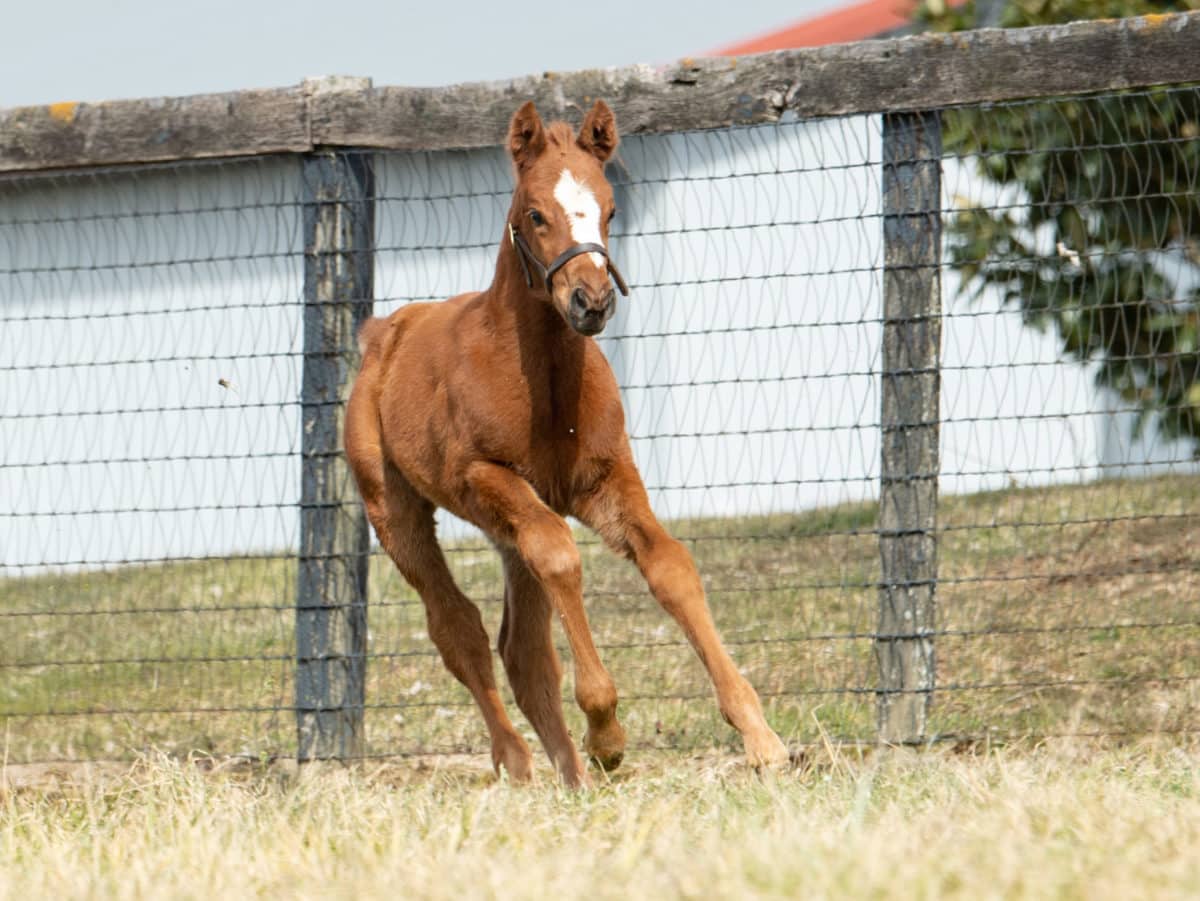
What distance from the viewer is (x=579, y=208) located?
4406mm

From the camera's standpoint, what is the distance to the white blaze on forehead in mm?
4363

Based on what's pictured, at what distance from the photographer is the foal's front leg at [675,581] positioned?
4.26 metres

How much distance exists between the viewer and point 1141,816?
3.33 m

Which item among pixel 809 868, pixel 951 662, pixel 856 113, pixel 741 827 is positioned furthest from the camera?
pixel 951 662

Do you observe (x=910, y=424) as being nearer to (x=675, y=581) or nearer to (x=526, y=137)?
(x=675, y=581)

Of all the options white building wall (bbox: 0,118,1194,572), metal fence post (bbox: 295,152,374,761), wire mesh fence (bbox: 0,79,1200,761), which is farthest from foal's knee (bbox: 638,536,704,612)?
white building wall (bbox: 0,118,1194,572)

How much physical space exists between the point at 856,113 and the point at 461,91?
1345 mm

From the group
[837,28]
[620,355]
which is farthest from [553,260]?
[837,28]

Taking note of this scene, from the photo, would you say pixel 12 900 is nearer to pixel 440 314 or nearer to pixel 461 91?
pixel 440 314

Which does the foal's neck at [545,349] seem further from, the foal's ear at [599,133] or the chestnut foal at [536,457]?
the foal's ear at [599,133]

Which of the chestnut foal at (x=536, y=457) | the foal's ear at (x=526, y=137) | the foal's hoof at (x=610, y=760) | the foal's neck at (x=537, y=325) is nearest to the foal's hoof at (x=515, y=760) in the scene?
the chestnut foal at (x=536, y=457)

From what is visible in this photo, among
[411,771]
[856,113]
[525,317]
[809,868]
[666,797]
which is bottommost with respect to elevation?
[411,771]

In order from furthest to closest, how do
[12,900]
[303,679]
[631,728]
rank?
[631,728] → [303,679] → [12,900]

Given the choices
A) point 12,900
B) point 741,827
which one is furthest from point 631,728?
point 12,900
